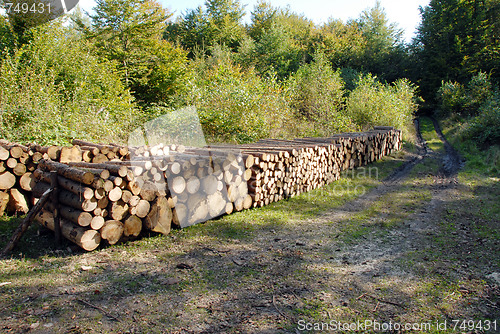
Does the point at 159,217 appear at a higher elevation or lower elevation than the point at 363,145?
lower

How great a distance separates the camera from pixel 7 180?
570cm

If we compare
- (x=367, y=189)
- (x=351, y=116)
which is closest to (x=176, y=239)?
(x=367, y=189)

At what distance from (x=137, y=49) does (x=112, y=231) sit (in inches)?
713

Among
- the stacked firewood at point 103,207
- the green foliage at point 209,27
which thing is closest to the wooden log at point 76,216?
the stacked firewood at point 103,207

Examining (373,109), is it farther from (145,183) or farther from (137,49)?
(145,183)

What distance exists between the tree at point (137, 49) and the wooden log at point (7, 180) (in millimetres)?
13592

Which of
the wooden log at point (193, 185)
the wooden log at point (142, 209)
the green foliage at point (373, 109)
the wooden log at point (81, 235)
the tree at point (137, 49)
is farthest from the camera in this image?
the tree at point (137, 49)

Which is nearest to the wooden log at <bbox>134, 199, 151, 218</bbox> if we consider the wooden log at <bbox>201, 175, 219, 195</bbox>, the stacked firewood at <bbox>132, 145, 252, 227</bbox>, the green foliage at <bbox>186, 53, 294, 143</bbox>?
the stacked firewood at <bbox>132, 145, 252, 227</bbox>

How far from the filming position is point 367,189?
8.73m

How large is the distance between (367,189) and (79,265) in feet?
24.0

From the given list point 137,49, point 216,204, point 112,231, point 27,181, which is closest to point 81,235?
point 112,231

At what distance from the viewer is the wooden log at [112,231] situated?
4.36 meters

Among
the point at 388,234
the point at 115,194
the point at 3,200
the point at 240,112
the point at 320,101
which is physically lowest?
the point at 388,234

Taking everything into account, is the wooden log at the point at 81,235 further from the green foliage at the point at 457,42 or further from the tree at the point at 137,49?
the green foliage at the point at 457,42
